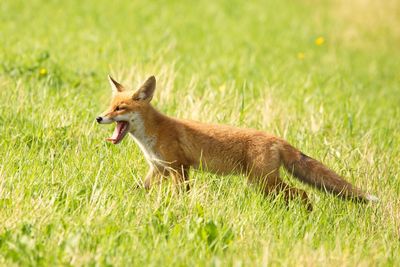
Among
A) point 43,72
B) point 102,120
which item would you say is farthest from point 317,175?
point 43,72

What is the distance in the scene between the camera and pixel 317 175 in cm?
704

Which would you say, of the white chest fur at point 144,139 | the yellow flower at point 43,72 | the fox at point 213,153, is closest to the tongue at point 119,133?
the fox at point 213,153

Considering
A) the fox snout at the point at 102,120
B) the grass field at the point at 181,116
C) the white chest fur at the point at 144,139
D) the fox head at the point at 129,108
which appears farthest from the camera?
the white chest fur at the point at 144,139

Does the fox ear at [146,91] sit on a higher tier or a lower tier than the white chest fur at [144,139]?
higher

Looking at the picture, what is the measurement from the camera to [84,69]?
11312mm

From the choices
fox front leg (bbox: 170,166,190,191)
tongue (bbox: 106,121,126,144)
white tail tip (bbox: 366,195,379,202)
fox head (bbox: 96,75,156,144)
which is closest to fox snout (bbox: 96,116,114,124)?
fox head (bbox: 96,75,156,144)

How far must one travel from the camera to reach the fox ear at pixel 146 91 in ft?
23.1

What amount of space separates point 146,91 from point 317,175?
1.93 meters

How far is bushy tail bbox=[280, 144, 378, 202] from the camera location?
6918 mm

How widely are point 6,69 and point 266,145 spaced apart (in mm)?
4903

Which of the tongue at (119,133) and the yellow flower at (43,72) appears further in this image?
the yellow flower at (43,72)

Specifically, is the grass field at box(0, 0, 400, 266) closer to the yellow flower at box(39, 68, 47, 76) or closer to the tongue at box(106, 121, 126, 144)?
the yellow flower at box(39, 68, 47, 76)

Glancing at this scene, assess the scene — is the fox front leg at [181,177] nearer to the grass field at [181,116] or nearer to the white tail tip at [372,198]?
the grass field at [181,116]

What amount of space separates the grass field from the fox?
157 millimetres
